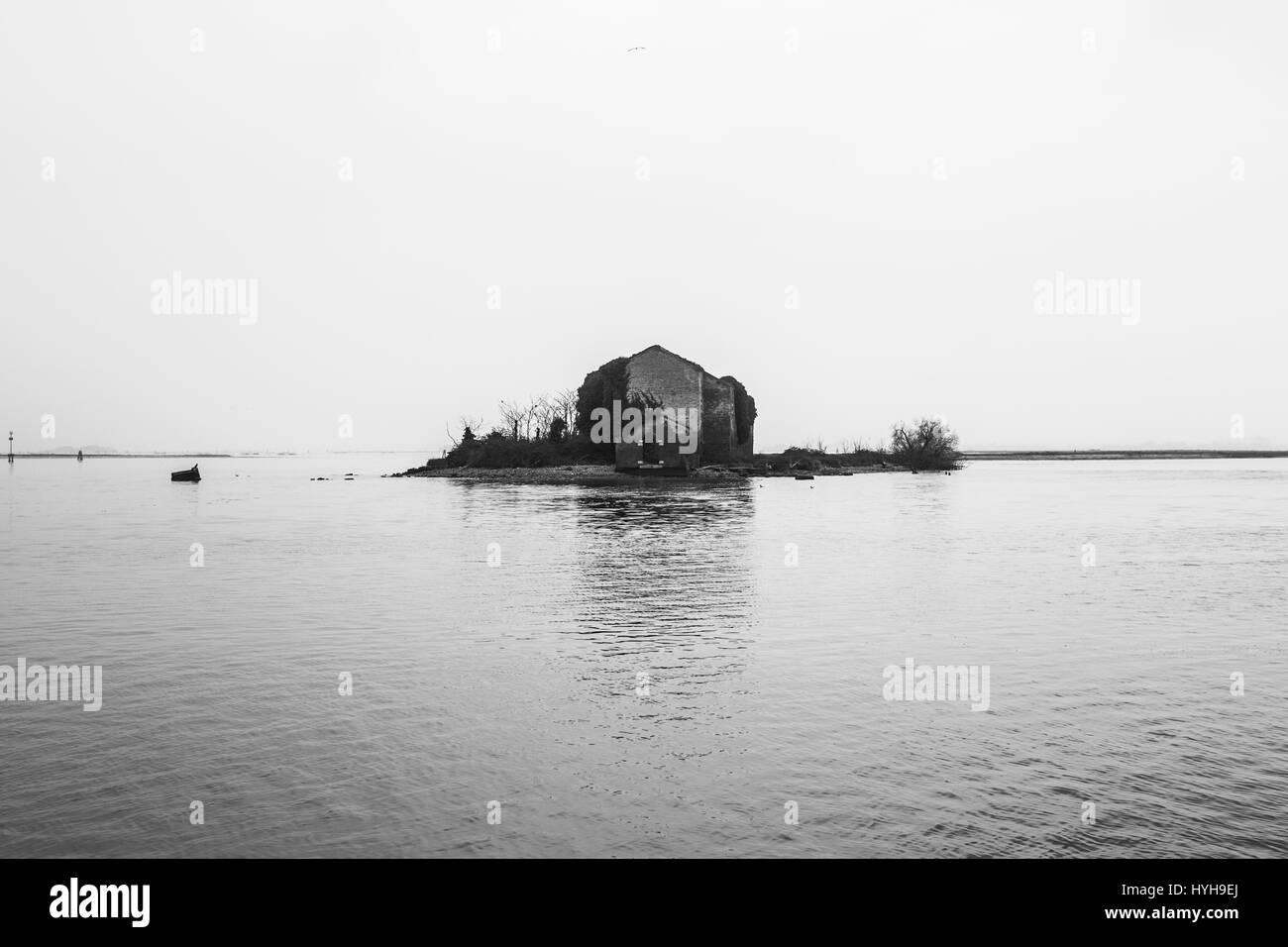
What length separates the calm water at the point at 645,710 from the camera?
6.86m

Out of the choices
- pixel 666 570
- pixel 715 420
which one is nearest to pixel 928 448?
pixel 715 420

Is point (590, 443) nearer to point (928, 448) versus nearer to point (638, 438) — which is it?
point (638, 438)

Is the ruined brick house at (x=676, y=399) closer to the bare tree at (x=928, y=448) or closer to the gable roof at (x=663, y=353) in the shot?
the gable roof at (x=663, y=353)

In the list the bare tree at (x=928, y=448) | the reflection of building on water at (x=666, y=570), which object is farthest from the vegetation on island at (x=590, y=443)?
the reflection of building on water at (x=666, y=570)

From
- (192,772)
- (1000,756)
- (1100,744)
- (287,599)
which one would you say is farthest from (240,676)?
(1100,744)

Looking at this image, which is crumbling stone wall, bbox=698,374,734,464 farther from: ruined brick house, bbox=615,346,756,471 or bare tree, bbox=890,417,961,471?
bare tree, bbox=890,417,961,471

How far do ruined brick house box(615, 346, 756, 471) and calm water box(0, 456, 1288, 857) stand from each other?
244 ft

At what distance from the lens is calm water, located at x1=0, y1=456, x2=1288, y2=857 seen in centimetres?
686

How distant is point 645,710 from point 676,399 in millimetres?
90755

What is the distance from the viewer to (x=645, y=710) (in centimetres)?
1010

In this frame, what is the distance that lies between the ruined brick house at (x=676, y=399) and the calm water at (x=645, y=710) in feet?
244
